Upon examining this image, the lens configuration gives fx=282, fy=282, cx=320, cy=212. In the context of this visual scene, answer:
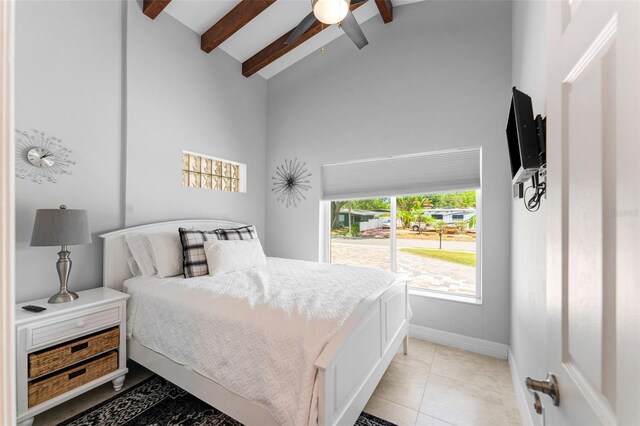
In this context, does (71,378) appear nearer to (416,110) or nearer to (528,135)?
(528,135)

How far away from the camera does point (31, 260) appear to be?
2.12 metres

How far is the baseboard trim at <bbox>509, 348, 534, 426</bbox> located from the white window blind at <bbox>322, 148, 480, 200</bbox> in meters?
1.62

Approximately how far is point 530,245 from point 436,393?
127cm

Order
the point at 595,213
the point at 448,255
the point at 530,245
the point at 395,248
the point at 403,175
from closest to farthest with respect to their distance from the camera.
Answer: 1. the point at 595,213
2. the point at 530,245
3. the point at 448,255
4. the point at 403,175
5. the point at 395,248

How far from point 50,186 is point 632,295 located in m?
3.12

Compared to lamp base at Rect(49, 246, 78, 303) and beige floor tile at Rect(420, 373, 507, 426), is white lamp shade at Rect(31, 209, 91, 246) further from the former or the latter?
beige floor tile at Rect(420, 373, 507, 426)

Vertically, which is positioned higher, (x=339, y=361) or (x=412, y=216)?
(x=412, y=216)

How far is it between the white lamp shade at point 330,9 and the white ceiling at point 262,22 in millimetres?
1482

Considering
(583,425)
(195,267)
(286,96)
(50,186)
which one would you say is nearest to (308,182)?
(286,96)

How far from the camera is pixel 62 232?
190cm

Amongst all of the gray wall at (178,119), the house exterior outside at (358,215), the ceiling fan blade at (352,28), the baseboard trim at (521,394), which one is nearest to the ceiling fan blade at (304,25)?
the ceiling fan blade at (352,28)

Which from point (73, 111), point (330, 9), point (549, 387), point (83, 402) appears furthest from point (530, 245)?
point (73, 111)

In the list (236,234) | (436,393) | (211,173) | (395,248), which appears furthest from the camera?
(211,173)

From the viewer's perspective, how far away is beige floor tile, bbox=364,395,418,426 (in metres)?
1.84
